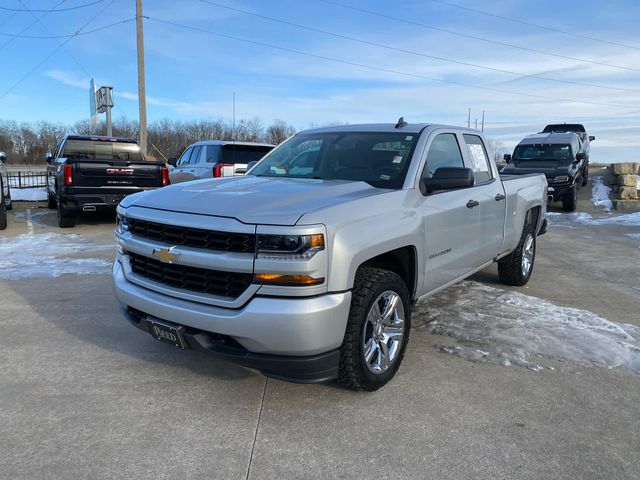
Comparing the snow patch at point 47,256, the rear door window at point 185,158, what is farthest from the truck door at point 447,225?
the rear door window at point 185,158

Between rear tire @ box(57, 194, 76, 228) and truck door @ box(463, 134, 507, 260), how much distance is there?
847cm

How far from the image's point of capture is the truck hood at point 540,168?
48.4 ft

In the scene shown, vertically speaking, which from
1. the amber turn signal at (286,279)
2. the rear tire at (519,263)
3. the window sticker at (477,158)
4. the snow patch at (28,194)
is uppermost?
the window sticker at (477,158)

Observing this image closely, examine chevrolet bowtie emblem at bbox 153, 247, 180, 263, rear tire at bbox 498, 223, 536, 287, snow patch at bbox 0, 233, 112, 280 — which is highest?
chevrolet bowtie emblem at bbox 153, 247, 180, 263

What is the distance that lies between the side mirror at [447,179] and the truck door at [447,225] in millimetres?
113

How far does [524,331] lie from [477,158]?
5.86 ft

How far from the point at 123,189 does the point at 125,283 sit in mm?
7439

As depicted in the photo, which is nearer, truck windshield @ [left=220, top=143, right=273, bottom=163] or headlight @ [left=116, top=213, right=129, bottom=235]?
headlight @ [left=116, top=213, right=129, bottom=235]

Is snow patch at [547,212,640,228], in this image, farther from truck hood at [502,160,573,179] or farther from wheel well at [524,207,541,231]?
wheel well at [524,207,541,231]

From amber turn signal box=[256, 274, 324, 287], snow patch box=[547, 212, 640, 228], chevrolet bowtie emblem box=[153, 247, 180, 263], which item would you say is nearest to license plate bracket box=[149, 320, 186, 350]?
chevrolet bowtie emblem box=[153, 247, 180, 263]

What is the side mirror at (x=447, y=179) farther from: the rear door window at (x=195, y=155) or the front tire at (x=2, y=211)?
the front tire at (x=2, y=211)

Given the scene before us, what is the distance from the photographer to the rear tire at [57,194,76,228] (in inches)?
412

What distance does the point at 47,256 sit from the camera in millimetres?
7809

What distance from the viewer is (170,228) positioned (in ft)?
10.8
